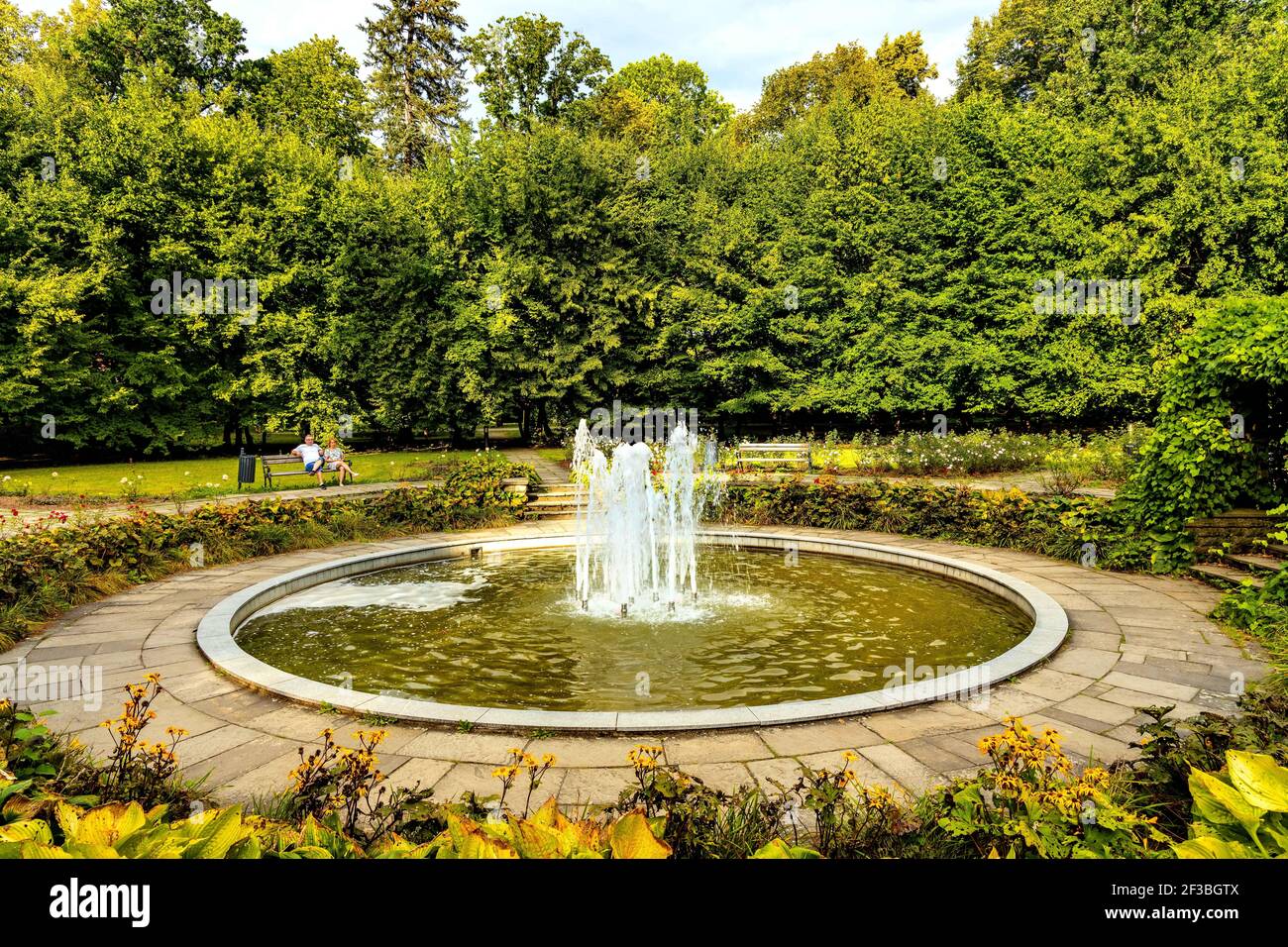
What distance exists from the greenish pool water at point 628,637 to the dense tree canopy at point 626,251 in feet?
64.1

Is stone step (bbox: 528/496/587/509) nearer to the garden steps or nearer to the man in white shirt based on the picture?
the garden steps

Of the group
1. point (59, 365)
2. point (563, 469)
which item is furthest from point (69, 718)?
point (59, 365)

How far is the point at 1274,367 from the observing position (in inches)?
300

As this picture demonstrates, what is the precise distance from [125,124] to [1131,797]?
34.4 metres

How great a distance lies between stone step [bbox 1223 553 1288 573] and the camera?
8.02 m

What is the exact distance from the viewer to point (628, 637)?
25.0 feet

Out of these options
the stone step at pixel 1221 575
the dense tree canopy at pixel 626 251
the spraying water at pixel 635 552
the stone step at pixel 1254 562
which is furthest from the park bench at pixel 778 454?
the stone step at pixel 1254 562

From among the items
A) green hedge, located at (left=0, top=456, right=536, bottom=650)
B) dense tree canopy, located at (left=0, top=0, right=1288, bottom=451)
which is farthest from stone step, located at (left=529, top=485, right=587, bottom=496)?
dense tree canopy, located at (left=0, top=0, right=1288, bottom=451)

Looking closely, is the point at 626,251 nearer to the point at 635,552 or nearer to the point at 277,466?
the point at 277,466

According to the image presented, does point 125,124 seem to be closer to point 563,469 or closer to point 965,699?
point 563,469

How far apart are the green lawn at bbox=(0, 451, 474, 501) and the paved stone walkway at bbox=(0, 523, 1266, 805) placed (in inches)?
403

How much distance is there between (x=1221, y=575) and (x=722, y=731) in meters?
7.29
